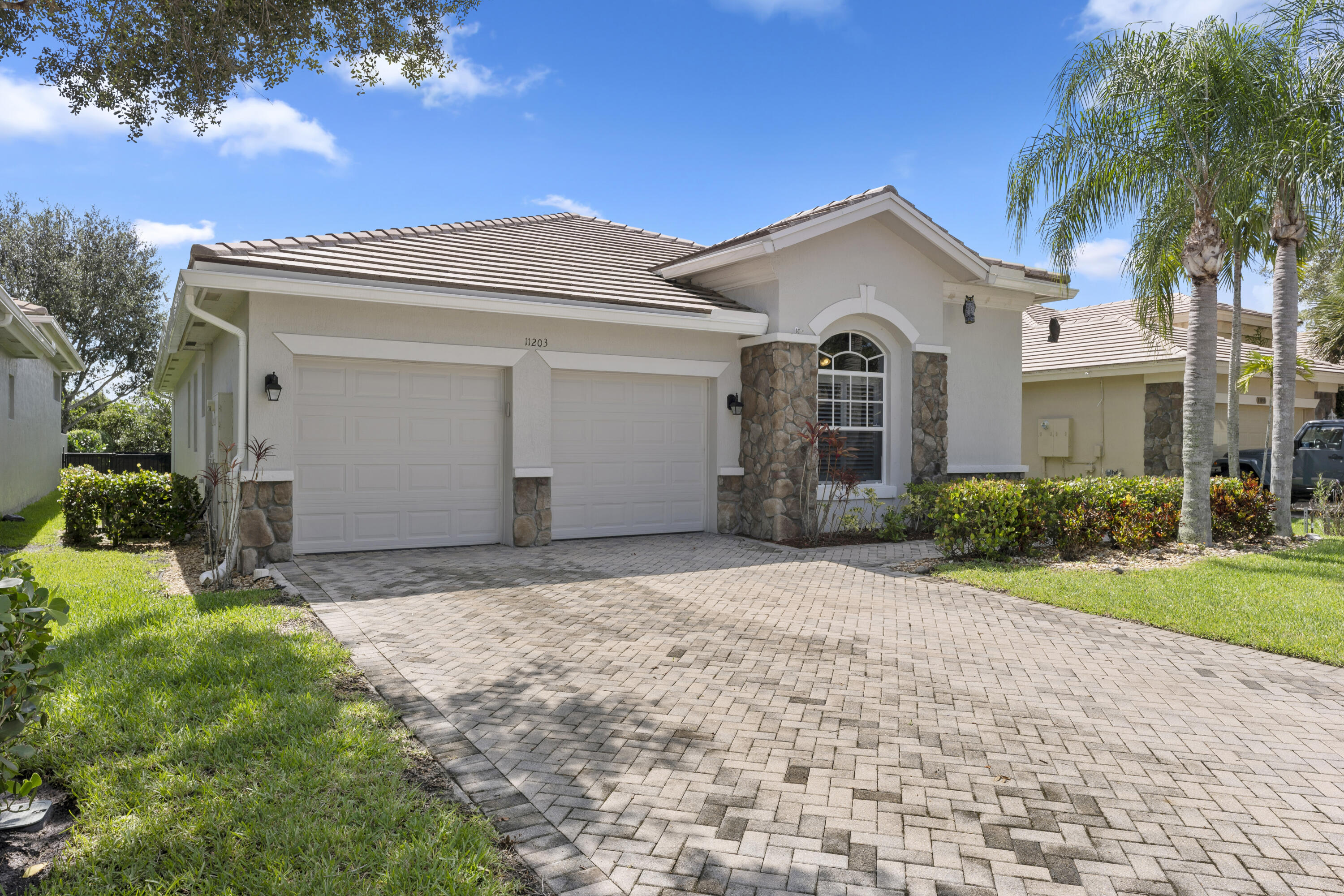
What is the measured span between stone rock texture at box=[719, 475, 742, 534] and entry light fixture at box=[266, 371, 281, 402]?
5.93 m

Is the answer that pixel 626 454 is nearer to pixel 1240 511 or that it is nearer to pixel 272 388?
pixel 272 388

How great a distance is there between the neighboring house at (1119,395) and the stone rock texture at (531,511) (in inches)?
449

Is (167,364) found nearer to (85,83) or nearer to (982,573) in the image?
(85,83)

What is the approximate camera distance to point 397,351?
976 cm

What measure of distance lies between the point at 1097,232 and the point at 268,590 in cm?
1100

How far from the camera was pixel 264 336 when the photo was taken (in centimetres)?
895

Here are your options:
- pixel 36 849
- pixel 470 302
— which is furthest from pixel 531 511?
pixel 36 849

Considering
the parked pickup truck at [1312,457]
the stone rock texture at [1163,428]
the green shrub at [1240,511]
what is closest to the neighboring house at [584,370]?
the green shrub at [1240,511]

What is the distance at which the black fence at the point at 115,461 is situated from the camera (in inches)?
944

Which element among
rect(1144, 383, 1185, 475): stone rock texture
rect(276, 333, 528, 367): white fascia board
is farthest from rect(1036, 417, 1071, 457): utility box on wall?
rect(276, 333, 528, 367): white fascia board

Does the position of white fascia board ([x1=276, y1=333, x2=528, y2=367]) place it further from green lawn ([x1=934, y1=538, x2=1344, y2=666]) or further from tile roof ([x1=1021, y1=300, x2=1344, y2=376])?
tile roof ([x1=1021, y1=300, x2=1344, y2=376])

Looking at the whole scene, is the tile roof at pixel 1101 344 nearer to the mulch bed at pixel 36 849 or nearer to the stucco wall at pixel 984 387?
the stucco wall at pixel 984 387

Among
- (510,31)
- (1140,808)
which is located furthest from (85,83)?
(1140,808)

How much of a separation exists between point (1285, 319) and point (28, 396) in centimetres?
2291
